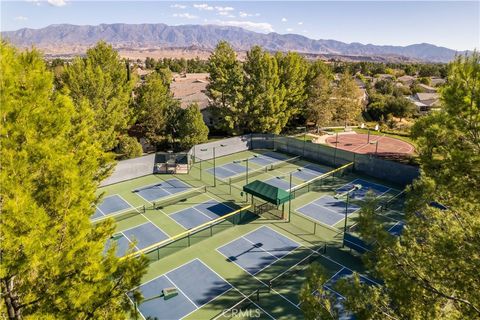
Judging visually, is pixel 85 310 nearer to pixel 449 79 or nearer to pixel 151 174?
pixel 449 79

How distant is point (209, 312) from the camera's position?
1656cm

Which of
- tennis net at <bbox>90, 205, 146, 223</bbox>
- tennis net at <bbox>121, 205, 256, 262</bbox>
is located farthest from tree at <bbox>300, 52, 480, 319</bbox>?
tennis net at <bbox>90, 205, 146, 223</bbox>

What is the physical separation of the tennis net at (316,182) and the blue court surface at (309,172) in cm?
164

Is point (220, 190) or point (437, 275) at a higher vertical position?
point (437, 275)

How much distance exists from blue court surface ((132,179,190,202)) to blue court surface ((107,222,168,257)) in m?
5.13

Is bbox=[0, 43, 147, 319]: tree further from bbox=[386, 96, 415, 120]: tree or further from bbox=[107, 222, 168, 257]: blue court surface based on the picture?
bbox=[386, 96, 415, 120]: tree

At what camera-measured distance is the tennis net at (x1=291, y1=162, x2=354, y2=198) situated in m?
30.4

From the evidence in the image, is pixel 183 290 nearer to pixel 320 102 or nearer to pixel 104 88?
pixel 104 88

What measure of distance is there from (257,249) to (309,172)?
662 inches

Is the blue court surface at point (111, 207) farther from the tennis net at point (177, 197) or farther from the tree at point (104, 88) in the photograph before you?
the tree at point (104, 88)

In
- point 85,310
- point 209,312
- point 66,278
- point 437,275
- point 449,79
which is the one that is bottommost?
point 209,312

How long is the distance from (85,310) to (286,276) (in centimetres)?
1357

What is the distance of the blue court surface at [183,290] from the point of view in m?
16.7

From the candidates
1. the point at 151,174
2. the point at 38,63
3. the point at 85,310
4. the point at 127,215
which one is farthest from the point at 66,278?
the point at 151,174
